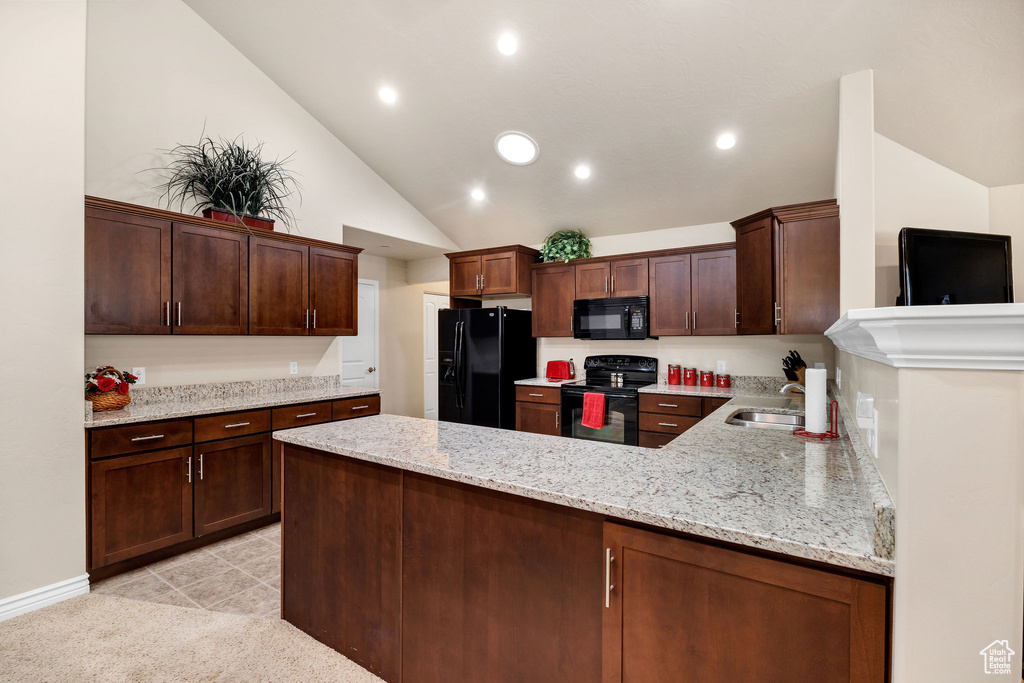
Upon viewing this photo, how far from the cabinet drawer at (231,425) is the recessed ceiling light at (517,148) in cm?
275

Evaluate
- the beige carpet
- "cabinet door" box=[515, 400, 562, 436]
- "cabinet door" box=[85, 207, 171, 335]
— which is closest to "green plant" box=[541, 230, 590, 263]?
"cabinet door" box=[515, 400, 562, 436]

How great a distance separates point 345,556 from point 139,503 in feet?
5.71

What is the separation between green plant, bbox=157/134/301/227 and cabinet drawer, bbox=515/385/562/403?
104 inches

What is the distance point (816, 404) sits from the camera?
1.98m

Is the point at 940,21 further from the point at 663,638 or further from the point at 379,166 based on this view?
the point at 379,166

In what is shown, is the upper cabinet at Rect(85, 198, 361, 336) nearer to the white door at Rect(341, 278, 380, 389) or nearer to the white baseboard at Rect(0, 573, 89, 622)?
the white baseboard at Rect(0, 573, 89, 622)

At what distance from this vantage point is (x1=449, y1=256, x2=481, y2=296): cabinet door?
4.96 meters

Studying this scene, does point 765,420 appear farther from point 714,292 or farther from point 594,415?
point 714,292

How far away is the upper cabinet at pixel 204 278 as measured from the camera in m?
2.68

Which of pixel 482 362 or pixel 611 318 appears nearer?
pixel 611 318

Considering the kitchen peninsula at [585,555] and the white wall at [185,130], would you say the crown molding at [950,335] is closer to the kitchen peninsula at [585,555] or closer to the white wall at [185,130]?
the kitchen peninsula at [585,555]

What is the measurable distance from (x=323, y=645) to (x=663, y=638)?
58.3 inches

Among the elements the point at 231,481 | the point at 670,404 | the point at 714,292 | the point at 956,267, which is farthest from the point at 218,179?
the point at 956,267

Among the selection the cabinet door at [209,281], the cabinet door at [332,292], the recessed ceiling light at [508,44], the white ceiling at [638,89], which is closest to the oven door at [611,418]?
the white ceiling at [638,89]
